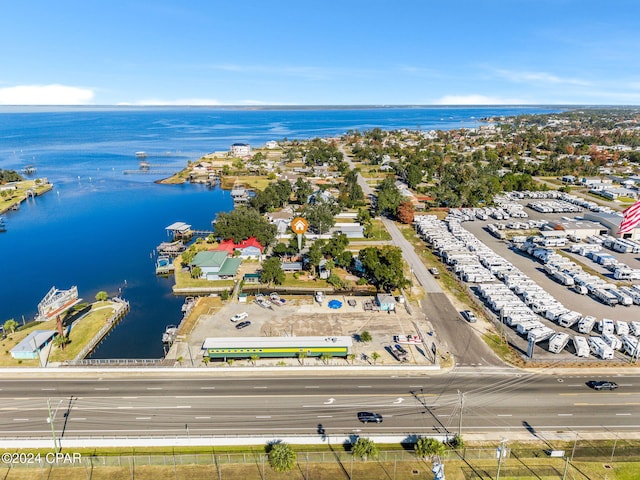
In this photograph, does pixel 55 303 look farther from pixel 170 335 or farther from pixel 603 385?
pixel 603 385

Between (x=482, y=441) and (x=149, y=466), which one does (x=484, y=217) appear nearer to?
A: (x=482, y=441)

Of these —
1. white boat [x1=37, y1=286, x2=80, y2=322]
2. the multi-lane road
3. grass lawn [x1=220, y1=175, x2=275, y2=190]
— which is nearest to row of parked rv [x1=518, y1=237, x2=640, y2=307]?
the multi-lane road

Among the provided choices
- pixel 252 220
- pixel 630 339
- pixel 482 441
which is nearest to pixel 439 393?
pixel 482 441

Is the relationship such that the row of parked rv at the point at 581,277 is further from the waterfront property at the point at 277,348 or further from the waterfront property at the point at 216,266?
the waterfront property at the point at 216,266

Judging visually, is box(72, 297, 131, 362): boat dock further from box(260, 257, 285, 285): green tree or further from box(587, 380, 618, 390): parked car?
box(587, 380, 618, 390): parked car

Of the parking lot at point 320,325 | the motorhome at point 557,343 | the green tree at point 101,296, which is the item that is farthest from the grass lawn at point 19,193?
the motorhome at point 557,343

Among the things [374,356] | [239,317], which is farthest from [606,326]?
[239,317]
